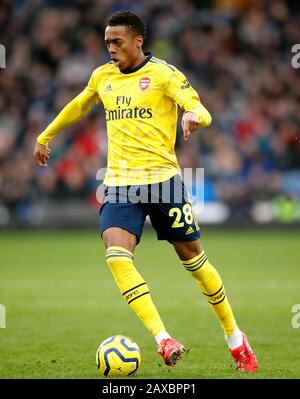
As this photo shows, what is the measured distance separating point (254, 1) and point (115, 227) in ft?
51.8

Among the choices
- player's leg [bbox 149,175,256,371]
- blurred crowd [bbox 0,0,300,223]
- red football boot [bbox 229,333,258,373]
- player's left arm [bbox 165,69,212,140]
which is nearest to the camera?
player's left arm [bbox 165,69,212,140]

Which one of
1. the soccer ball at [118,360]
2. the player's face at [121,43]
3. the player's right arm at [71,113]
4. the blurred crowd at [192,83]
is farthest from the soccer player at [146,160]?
the blurred crowd at [192,83]

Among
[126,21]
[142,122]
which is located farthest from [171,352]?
[126,21]

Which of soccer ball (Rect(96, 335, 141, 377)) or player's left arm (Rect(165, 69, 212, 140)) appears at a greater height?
player's left arm (Rect(165, 69, 212, 140))

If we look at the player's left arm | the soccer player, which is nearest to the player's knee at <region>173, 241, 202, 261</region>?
the soccer player

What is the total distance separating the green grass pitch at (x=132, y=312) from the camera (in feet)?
20.9

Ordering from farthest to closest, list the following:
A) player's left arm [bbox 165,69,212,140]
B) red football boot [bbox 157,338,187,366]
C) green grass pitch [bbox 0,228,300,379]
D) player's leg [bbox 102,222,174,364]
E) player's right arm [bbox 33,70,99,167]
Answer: player's right arm [bbox 33,70,99,167]
green grass pitch [bbox 0,228,300,379]
player's leg [bbox 102,222,174,364]
player's left arm [bbox 165,69,212,140]
red football boot [bbox 157,338,187,366]

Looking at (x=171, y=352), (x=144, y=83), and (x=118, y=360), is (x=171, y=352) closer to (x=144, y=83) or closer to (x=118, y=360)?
(x=118, y=360)

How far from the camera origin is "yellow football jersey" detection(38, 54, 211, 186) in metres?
6.29

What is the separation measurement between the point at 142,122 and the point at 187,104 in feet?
1.33

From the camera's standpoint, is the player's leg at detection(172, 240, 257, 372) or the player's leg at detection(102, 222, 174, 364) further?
the player's leg at detection(172, 240, 257, 372)

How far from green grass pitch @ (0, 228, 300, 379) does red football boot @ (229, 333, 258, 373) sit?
0.07 meters

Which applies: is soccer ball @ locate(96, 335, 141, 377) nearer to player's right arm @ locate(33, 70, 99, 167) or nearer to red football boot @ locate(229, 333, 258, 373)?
red football boot @ locate(229, 333, 258, 373)

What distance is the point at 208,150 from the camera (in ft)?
62.5
